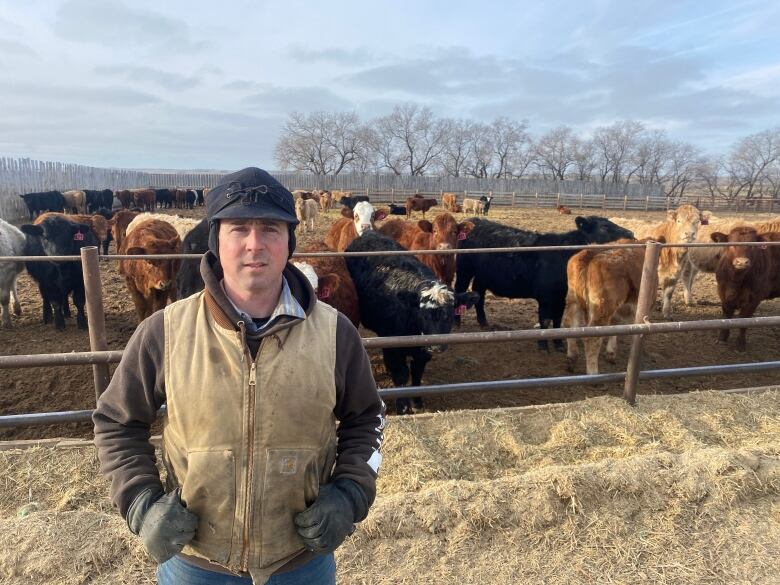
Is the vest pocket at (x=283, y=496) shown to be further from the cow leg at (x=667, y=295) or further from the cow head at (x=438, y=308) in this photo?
the cow leg at (x=667, y=295)

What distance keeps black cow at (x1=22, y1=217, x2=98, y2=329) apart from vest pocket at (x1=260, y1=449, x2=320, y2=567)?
717 centimetres

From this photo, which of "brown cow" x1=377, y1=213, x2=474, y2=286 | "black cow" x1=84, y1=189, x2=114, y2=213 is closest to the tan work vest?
"brown cow" x1=377, y1=213, x2=474, y2=286

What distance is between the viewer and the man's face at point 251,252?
4.57 ft

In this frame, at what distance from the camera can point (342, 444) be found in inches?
63.2

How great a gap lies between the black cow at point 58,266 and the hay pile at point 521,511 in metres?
4.79

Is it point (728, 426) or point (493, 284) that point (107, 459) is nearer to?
point (728, 426)

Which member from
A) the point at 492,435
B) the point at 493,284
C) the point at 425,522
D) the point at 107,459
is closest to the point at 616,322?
the point at 493,284

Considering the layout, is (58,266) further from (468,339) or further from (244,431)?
(244,431)

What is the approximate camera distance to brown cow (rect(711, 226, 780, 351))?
7.25 metres

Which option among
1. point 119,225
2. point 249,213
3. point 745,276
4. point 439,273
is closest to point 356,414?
point 249,213

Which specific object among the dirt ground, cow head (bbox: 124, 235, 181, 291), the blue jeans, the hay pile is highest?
cow head (bbox: 124, 235, 181, 291)

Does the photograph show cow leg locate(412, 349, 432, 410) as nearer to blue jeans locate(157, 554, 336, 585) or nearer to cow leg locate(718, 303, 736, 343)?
blue jeans locate(157, 554, 336, 585)

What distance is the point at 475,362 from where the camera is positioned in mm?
6441

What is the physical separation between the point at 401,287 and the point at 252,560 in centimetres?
410
